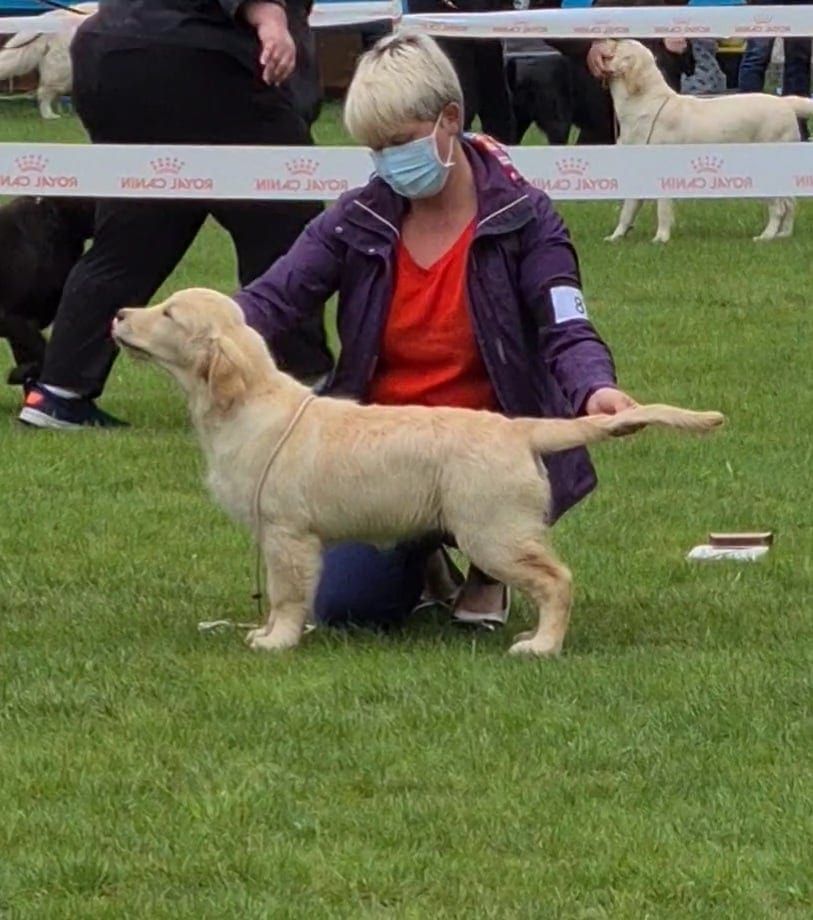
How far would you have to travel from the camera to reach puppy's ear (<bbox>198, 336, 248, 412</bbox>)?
15.6 feet

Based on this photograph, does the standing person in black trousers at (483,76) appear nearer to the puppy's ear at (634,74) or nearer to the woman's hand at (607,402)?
the puppy's ear at (634,74)

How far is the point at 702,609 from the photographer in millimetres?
5215

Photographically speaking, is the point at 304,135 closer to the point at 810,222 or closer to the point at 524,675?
the point at 524,675

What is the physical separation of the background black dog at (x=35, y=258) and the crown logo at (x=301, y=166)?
759mm

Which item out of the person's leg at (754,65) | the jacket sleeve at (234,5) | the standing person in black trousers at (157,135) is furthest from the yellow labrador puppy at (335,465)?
the person's leg at (754,65)

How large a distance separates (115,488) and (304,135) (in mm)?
1663

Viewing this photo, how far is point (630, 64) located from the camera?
12.9m

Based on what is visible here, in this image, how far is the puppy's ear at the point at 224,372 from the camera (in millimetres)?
4750

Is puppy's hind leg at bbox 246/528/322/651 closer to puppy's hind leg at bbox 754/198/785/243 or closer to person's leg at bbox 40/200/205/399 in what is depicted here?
person's leg at bbox 40/200/205/399

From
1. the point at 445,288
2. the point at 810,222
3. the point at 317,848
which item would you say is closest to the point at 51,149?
the point at 445,288

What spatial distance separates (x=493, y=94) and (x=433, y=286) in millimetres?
8653

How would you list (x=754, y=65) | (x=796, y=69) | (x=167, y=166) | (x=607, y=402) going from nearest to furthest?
(x=607, y=402) → (x=167, y=166) → (x=796, y=69) → (x=754, y=65)

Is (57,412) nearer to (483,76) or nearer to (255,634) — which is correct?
(255,634)

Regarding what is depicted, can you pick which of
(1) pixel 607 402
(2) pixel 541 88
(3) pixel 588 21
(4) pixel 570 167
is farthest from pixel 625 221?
(1) pixel 607 402
